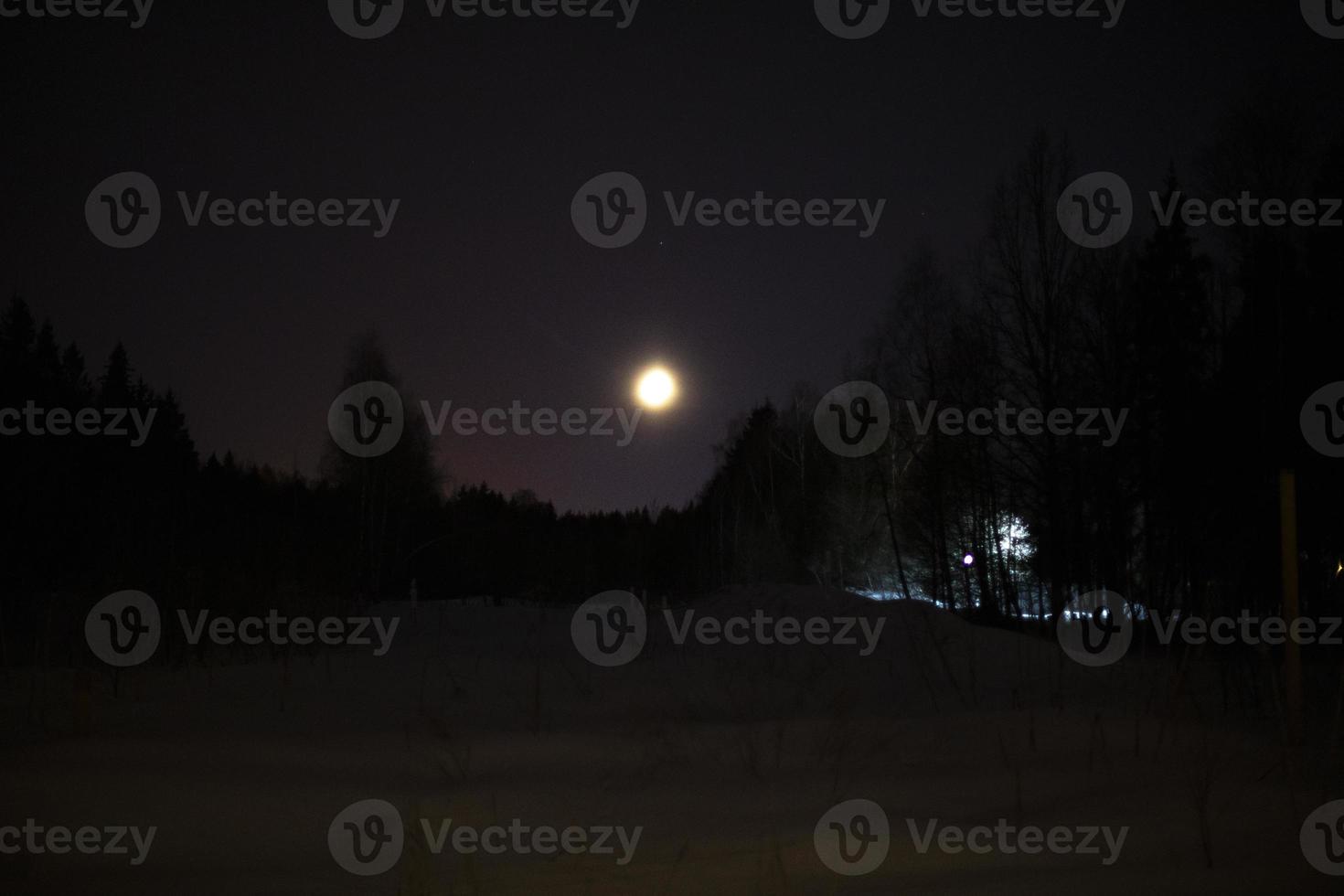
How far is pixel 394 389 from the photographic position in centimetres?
2484

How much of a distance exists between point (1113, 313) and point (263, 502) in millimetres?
20053

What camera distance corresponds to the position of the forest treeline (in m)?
10.6

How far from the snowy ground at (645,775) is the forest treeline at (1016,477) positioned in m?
→ 1.31

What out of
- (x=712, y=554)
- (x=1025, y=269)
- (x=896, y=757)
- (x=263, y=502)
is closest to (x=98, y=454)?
(x=263, y=502)

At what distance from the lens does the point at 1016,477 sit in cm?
1636

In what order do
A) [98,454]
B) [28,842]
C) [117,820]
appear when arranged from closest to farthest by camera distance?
[28,842]
[117,820]
[98,454]

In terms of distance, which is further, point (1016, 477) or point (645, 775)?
point (1016, 477)

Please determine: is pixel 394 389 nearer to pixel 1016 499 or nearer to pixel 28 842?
A: pixel 1016 499

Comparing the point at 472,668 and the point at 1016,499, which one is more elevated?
the point at 1016,499

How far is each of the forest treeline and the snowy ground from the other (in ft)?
4.31

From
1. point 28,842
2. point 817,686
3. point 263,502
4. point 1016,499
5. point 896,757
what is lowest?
point 28,842

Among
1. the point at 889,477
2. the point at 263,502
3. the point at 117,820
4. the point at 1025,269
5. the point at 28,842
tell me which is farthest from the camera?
the point at 889,477

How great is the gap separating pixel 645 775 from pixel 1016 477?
13.4m

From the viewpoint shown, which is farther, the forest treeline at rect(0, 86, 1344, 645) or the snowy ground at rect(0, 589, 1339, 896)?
the forest treeline at rect(0, 86, 1344, 645)
